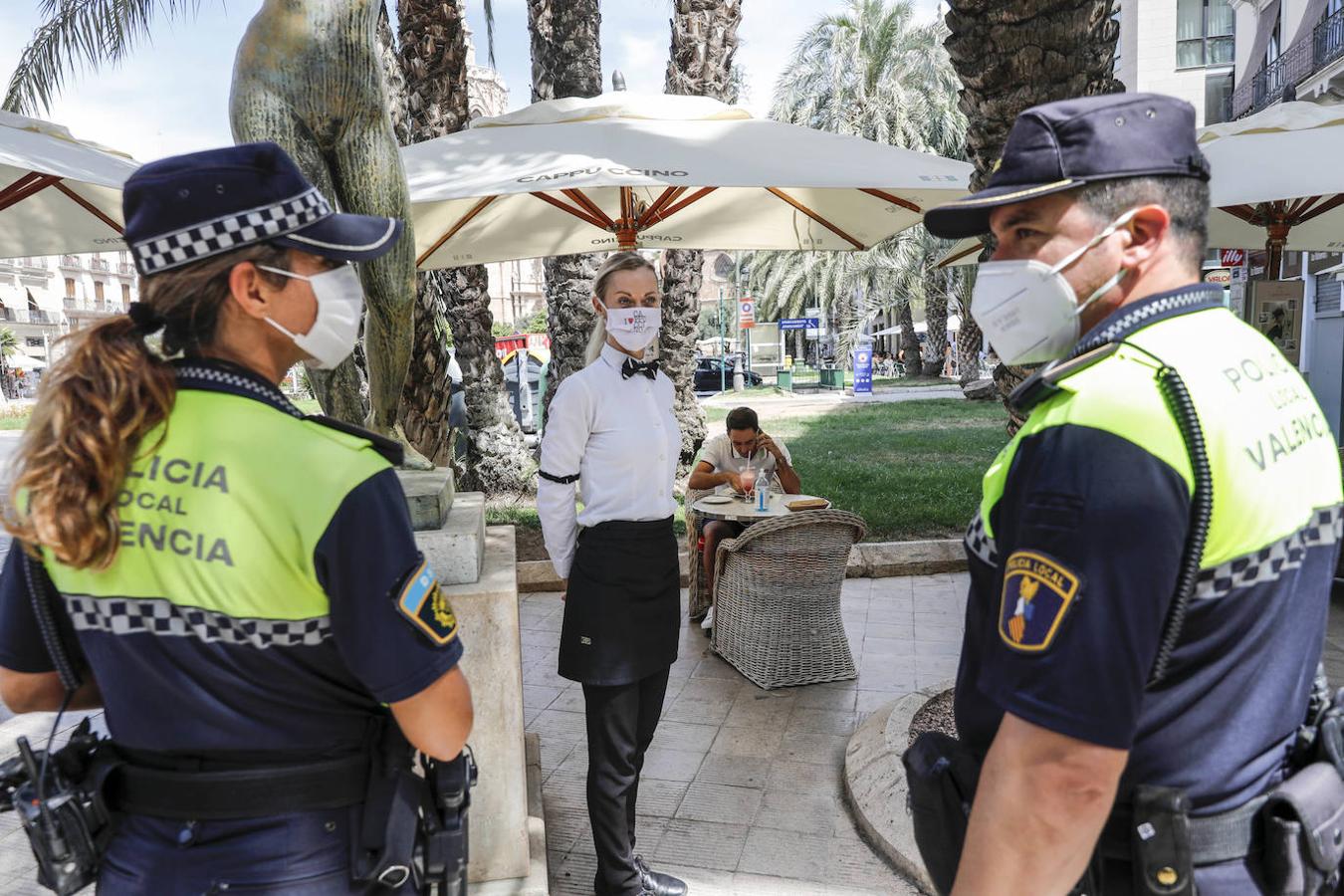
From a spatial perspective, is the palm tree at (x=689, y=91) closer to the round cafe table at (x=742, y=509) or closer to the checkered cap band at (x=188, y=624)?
the round cafe table at (x=742, y=509)

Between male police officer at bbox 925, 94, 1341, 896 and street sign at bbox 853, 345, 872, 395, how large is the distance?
25279 mm

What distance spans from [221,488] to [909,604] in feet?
18.6

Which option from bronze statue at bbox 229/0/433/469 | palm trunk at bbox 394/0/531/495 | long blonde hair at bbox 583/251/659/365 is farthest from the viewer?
palm trunk at bbox 394/0/531/495

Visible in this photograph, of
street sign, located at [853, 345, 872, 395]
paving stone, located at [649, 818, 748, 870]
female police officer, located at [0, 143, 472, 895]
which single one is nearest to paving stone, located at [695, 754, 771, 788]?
paving stone, located at [649, 818, 748, 870]

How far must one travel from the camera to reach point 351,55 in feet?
8.36

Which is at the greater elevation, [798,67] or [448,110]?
[798,67]

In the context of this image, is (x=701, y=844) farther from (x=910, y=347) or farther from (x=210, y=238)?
(x=910, y=347)

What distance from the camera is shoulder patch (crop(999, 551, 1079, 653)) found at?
3.76ft

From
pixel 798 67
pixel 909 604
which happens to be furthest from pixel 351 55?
pixel 798 67

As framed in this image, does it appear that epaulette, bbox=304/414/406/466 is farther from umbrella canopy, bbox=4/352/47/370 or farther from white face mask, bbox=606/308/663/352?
umbrella canopy, bbox=4/352/47/370

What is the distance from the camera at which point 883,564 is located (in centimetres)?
701

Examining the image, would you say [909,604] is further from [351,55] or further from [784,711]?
[351,55]

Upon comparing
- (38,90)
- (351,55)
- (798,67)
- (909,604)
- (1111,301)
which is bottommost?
(909,604)

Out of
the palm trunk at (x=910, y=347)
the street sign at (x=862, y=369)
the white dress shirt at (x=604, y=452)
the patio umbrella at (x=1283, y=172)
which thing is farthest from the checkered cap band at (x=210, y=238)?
the palm trunk at (x=910, y=347)
